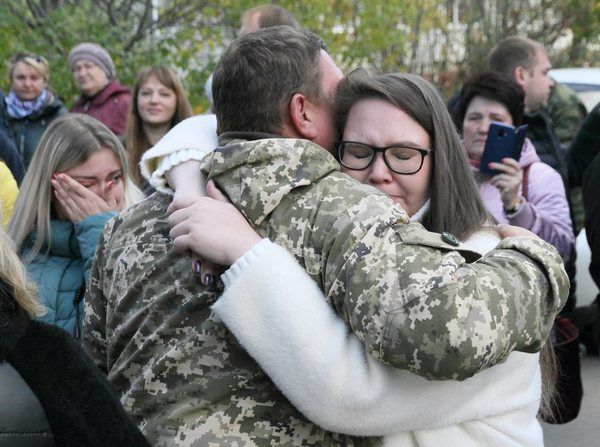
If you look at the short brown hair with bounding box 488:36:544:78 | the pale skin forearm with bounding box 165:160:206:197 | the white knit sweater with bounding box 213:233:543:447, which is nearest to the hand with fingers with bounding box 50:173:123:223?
the pale skin forearm with bounding box 165:160:206:197

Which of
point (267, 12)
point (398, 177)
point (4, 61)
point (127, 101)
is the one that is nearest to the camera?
point (398, 177)

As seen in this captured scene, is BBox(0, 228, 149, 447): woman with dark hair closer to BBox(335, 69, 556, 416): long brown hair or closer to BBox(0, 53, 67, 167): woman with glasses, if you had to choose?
BBox(335, 69, 556, 416): long brown hair

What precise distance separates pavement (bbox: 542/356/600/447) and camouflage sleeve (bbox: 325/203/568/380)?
398 centimetres

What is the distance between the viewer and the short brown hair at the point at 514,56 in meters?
6.15

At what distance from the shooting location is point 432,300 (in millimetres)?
1928

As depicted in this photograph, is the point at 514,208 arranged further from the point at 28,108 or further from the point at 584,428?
the point at 28,108

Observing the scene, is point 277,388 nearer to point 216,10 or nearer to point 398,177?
point 398,177

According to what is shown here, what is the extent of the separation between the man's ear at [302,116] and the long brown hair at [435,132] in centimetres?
20

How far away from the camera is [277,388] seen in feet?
7.01

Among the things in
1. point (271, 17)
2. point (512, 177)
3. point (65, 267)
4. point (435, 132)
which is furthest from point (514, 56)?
point (435, 132)

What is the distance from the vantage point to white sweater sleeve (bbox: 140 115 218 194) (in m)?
2.54

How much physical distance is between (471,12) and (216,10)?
556 centimetres

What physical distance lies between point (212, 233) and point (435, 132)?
0.73 metres

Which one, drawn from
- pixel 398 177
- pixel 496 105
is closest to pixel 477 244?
pixel 398 177
